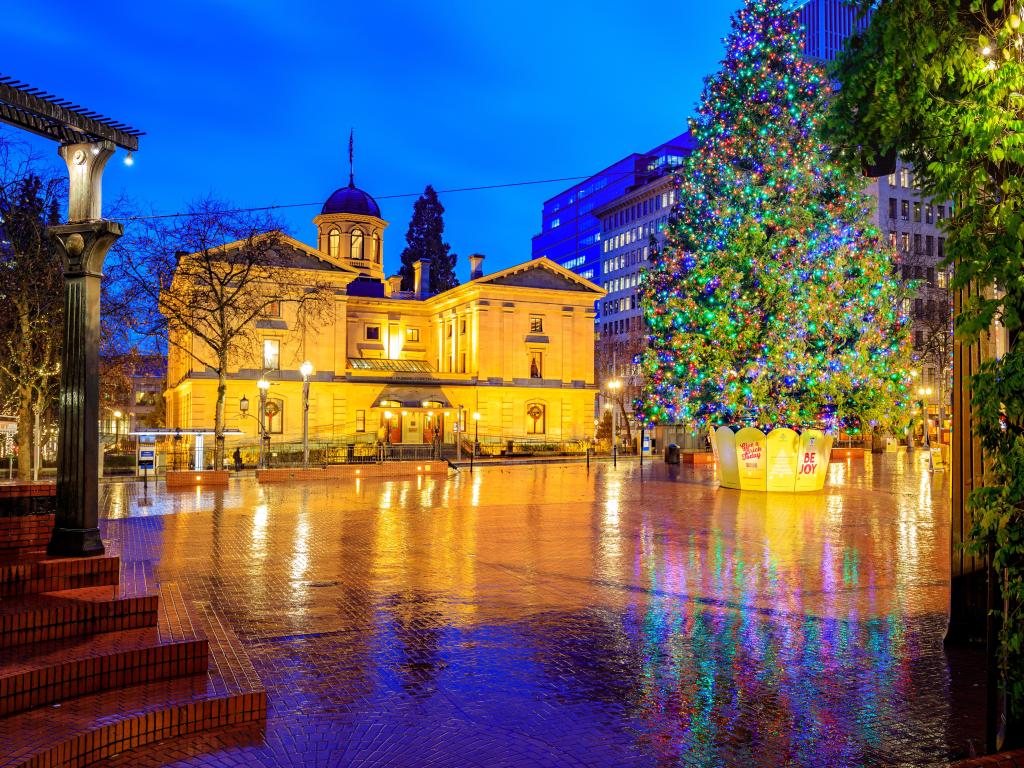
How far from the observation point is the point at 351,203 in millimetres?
71062

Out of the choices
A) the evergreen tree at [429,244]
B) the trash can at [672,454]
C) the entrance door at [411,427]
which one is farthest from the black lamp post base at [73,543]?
the evergreen tree at [429,244]

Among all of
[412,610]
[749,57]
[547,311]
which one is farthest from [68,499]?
[547,311]

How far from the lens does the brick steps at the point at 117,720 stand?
16.3 feet

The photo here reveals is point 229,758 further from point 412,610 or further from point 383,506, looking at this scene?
point 383,506

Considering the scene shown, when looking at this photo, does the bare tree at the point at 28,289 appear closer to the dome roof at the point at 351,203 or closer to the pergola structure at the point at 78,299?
the pergola structure at the point at 78,299

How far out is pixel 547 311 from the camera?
62.8 meters

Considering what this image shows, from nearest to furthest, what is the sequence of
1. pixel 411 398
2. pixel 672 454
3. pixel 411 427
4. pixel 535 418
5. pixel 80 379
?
pixel 80 379 < pixel 672 454 < pixel 411 398 < pixel 411 427 < pixel 535 418

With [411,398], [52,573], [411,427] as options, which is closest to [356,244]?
[411,427]

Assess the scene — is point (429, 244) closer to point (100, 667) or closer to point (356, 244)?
point (356, 244)

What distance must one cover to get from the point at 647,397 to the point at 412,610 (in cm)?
2080

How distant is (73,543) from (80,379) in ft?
5.44

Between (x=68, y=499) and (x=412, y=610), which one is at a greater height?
(x=68, y=499)

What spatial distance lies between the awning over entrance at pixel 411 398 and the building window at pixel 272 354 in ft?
23.1

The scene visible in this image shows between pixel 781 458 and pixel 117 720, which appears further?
pixel 781 458
